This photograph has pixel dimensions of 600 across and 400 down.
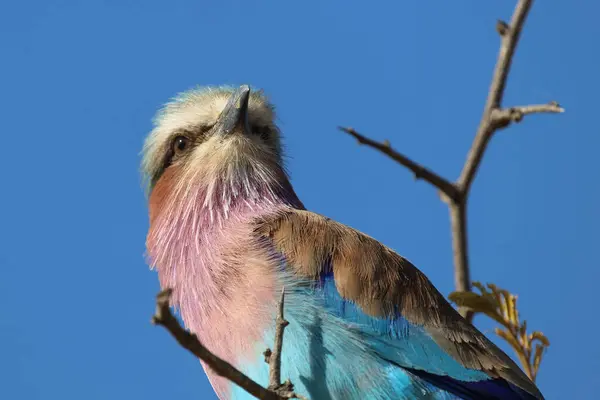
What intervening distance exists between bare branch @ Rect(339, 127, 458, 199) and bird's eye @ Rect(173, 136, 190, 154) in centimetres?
161

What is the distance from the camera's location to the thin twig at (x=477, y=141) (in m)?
3.92

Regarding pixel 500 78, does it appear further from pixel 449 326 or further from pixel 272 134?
Result: pixel 272 134

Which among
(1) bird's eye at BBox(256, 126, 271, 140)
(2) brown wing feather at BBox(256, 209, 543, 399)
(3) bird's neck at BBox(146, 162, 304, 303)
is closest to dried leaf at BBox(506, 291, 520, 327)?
(2) brown wing feather at BBox(256, 209, 543, 399)

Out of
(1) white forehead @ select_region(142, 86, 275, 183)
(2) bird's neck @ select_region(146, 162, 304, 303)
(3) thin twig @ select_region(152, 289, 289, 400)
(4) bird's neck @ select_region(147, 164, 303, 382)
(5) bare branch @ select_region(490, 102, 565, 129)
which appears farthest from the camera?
(1) white forehead @ select_region(142, 86, 275, 183)

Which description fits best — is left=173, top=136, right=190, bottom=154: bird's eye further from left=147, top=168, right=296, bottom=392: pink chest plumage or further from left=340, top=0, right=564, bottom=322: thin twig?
left=340, top=0, right=564, bottom=322: thin twig

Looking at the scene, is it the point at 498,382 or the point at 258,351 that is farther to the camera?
the point at 498,382

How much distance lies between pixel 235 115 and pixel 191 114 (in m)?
0.35

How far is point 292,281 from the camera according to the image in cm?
429

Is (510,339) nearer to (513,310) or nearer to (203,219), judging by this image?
(513,310)

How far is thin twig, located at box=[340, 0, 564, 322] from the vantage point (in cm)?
392

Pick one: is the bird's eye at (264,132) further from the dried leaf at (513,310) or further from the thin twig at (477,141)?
the dried leaf at (513,310)

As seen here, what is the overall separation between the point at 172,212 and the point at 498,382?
211cm

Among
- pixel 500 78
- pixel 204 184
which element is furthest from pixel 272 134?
pixel 500 78

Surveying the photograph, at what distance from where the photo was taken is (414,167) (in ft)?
13.8
